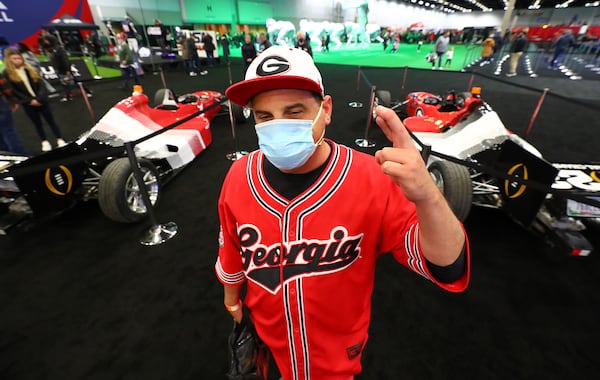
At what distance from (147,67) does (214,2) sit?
12.7 meters

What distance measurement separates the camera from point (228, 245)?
127 centimetres

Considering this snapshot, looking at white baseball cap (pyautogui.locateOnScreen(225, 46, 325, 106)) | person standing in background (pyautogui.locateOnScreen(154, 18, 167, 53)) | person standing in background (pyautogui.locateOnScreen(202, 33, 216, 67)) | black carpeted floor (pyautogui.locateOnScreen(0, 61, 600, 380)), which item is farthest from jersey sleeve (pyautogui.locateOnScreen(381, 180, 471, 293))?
person standing in background (pyautogui.locateOnScreen(154, 18, 167, 53))

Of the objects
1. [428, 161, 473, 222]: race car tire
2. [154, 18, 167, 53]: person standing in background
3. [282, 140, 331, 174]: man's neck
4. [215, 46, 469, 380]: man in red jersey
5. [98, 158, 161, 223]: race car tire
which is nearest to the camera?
[215, 46, 469, 380]: man in red jersey

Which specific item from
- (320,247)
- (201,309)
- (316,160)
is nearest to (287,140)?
(316,160)

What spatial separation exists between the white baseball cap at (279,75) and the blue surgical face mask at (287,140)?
12cm

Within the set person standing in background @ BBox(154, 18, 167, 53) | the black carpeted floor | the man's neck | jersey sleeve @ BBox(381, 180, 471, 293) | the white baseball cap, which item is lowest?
the black carpeted floor

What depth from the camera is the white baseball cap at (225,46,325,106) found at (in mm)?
910

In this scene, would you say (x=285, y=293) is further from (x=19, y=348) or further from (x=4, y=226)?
(x=4, y=226)

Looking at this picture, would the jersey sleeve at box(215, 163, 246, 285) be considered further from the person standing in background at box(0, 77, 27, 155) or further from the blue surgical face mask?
the person standing in background at box(0, 77, 27, 155)

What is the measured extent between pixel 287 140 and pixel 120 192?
2910mm

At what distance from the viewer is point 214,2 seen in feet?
77.8

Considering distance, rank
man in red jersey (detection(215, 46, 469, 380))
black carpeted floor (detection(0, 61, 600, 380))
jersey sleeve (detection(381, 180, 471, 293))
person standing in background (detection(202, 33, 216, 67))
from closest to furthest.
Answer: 1. jersey sleeve (detection(381, 180, 471, 293))
2. man in red jersey (detection(215, 46, 469, 380))
3. black carpeted floor (detection(0, 61, 600, 380))
4. person standing in background (detection(202, 33, 216, 67))

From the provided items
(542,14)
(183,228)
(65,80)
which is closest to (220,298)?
(183,228)

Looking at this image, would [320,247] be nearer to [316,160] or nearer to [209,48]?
[316,160]
